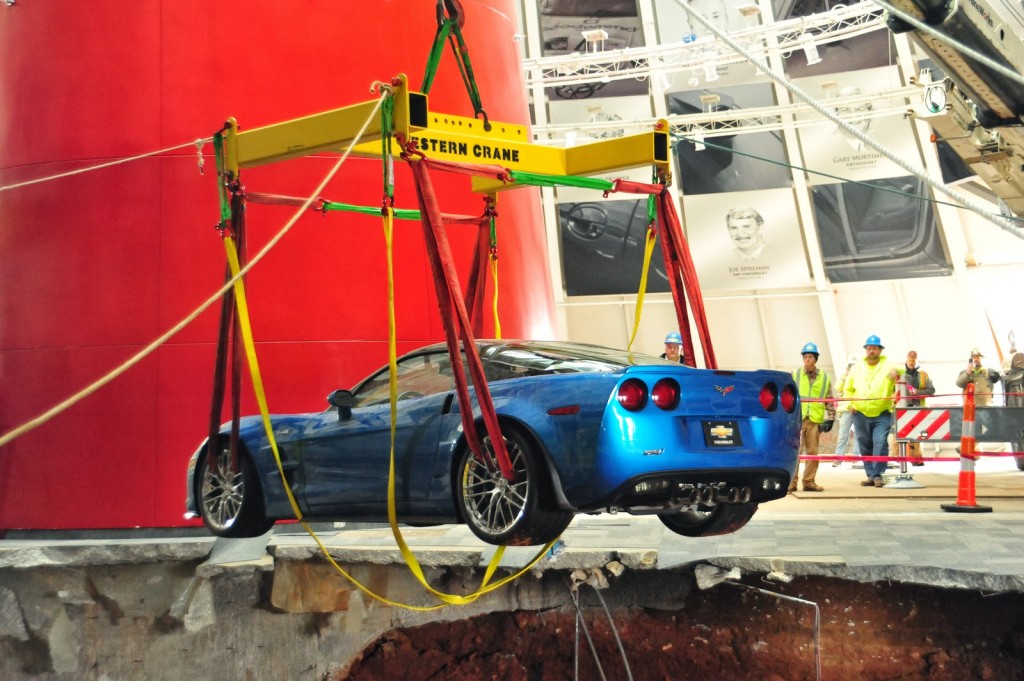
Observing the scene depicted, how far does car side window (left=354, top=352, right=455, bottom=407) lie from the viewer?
361cm

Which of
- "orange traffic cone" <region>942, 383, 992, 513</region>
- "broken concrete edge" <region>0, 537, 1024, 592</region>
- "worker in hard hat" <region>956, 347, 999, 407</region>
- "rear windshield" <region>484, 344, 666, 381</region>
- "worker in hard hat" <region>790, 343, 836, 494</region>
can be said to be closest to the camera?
"rear windshield" <region>484, 344, 666, 381</region>

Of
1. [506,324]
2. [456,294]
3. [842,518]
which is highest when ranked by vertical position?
[506,324]

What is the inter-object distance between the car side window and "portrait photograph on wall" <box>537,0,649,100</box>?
620 inches

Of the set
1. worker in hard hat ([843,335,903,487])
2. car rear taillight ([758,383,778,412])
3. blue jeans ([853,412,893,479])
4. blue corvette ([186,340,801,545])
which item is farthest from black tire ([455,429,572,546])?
blue jeans ([853,412,893,479])

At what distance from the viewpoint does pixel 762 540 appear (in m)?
6.07

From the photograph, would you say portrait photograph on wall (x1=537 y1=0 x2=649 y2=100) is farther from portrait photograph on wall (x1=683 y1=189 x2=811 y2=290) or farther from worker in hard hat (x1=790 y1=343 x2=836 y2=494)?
worker in hard hat (x1=790 y1=343 x2=836 y2=494)

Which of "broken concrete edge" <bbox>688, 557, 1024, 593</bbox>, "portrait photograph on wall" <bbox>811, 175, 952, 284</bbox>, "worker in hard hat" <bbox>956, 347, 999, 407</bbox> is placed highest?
"portrait photograph on wall" <bbox>811, 175, 952, 284</bbox>

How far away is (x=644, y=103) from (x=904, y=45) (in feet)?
15.6

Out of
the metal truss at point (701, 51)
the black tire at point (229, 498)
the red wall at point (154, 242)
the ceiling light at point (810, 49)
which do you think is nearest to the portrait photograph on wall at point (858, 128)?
the ceiling light at point (810, 49)

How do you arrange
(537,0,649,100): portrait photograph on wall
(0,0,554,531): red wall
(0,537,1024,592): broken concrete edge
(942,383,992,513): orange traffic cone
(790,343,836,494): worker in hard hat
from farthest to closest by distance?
→ 1. (537,0,649,100): portrait photograph on wall
2. (790,343,836,494): worker in hard hat
3. (942,383,992,513): orange traffic cone
4. (0,0,554,531): red wall
5. (0,537,1024,592): broken concrete edge

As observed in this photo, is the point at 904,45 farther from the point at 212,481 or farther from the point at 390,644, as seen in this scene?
the point at 212,481

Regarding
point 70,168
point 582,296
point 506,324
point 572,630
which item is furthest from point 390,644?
point 582,296

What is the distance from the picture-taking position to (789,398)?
10.1 feet

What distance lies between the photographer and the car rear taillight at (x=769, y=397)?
301cm
